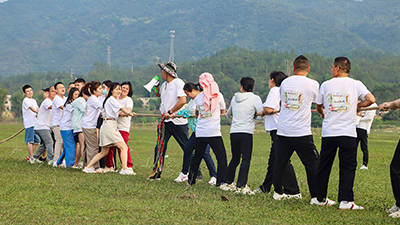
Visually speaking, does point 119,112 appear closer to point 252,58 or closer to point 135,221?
point 135,221

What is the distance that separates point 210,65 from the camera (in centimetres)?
16675

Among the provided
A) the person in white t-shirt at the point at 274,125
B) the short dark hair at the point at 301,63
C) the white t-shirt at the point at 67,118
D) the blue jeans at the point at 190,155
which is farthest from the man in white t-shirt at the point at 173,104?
the white t-shirt at the point at 67,118

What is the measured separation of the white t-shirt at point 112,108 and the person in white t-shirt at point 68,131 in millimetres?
1855

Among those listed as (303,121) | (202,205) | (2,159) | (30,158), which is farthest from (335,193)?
(2,159)

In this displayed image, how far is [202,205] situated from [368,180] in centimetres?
505

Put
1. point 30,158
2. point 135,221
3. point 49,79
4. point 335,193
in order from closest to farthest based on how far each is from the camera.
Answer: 1. point 135,221
2. point 335,193
3. point 30,158
4. point 49,79

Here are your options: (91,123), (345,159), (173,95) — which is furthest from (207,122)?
(91,123)

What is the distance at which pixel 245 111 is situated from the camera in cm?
810

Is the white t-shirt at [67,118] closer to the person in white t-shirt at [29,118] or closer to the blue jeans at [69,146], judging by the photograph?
the blue jeans at [69,146]

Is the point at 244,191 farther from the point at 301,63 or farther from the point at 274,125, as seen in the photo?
the point at 301,63

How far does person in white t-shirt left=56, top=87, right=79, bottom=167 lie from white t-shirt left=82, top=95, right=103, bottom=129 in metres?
0.86

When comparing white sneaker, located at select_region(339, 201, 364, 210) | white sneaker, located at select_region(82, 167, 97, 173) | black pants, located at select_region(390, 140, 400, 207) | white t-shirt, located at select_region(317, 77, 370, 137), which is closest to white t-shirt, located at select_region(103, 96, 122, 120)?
white sneaker, located at select_region(82, 167, 97, 173)

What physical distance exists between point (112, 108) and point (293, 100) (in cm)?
469

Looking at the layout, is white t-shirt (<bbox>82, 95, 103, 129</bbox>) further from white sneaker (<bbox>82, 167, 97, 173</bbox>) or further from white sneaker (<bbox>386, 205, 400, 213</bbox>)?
white sneaker (<bbox>386, 205, 400, 213</bbox>)
